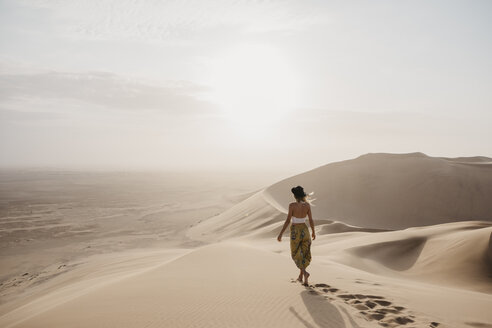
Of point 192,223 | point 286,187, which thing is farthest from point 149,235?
point 286,187

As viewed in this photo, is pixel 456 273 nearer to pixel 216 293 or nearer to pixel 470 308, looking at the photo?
pixel 470 308

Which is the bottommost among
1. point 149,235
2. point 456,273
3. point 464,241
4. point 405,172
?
point 149,235

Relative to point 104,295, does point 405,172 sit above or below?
above

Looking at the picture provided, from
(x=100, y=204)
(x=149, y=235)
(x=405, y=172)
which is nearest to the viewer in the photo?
(x=149, y=235)

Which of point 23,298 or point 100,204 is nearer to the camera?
point 23,298

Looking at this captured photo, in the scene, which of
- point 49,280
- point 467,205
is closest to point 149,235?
point 49,280

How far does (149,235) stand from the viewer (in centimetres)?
2288

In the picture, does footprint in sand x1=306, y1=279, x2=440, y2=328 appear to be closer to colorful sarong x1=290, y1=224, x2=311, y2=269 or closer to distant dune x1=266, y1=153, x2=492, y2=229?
colorful sarong x1=290, y1=224, x2=311, y2=269

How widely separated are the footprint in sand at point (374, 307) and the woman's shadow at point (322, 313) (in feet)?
0.80

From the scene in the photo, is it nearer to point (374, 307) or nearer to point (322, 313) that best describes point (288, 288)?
point (322, 313)

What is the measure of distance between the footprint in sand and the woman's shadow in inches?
9.6

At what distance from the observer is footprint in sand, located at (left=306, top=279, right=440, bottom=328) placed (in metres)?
3.97

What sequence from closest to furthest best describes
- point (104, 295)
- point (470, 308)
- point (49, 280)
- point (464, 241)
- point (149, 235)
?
point (470, 308) → point (104, 295) → point (464, 241) → point (49, 280) → point (149, 235)

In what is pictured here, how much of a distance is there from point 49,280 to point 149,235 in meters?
9.91
